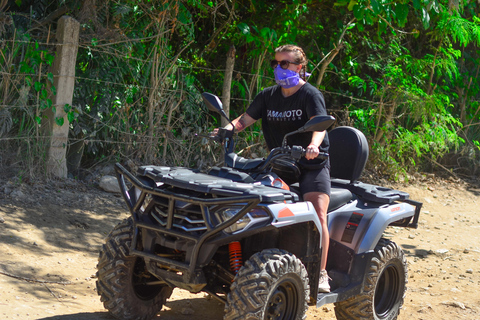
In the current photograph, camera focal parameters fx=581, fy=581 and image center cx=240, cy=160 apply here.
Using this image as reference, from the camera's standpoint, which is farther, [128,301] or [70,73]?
[70,73]

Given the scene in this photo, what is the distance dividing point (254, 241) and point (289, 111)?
0.93 meters

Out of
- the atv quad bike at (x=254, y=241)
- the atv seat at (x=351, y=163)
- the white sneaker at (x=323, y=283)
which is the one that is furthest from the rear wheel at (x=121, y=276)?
the atv seat at (x=351, y=163)

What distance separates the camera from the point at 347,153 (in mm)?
4473

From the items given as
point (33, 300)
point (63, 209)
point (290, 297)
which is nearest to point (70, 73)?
point (63, 209)

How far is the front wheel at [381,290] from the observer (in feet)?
13.7

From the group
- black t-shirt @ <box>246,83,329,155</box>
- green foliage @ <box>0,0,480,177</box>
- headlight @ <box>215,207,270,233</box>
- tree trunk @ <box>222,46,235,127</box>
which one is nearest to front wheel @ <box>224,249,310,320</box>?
headlight @ <box>215,207,270,233</box>

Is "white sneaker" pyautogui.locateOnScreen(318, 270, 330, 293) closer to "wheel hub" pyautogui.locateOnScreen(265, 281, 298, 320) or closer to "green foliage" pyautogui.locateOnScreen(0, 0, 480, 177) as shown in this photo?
"wheel hub" pyautogui.locateOnScreen(265, 281, 298, 320)

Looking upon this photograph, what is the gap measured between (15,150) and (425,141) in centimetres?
669

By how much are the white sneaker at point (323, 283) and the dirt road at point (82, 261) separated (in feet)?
2.93

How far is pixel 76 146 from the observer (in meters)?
6.95

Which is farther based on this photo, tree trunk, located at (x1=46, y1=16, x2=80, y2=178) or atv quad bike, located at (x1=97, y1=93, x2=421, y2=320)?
tree trunk, located at (x1=46, y1=16, x2=80, y2=178)

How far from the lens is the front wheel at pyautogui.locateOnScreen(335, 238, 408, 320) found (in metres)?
4.17

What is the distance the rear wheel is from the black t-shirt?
1.23 meters

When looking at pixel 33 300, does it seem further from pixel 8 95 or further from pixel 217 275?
pixel 8 95
